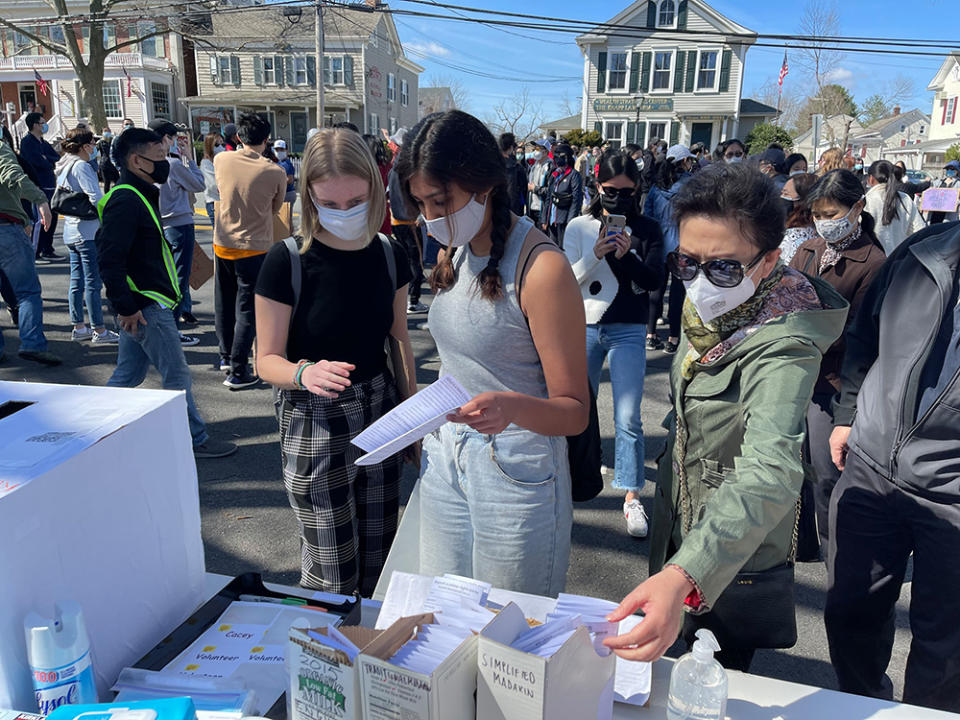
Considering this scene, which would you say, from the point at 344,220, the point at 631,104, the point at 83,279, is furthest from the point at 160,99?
the point at 344,220

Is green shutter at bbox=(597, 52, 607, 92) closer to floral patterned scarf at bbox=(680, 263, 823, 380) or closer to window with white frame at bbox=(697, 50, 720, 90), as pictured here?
window with white frame at bbox=(697, 50, 720, 90)

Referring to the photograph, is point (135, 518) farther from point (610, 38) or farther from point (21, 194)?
point (610, 38)

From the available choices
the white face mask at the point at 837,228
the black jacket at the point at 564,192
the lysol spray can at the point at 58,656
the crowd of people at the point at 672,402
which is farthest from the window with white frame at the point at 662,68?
the lysol spray can at the point at 58,656

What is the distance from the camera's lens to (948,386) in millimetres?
1726

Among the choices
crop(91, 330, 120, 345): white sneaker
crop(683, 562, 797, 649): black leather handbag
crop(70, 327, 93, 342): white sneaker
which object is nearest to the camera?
crop(683, 562, 797, 649): black leather handbag

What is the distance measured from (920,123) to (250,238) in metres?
65.8

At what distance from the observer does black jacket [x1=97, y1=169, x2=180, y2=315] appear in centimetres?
383

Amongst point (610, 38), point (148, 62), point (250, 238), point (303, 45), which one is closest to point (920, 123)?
point (610, 38)

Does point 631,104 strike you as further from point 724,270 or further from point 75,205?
point 724,270

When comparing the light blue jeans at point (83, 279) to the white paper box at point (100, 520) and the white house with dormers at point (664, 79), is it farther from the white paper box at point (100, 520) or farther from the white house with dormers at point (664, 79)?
the white house with dormers at point (664, 79)

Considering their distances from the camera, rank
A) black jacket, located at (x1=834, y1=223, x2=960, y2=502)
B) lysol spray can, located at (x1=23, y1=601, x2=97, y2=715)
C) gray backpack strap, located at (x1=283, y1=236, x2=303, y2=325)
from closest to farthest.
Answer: lysol spray can, located at (x1=23, y1=601, x2=97, y2=715)
black jacket, located at (x1=834, y1=223, x2=960, y2=502)
gray backpack strap, located at (x1=283, y1=236, x2=303, y2=325)

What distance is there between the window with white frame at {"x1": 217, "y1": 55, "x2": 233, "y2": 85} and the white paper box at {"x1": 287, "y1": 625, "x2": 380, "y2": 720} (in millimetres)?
44158

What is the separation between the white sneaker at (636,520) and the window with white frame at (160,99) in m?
43.0

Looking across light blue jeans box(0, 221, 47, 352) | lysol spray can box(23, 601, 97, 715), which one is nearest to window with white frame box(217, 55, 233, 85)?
light blue jeans box(0, 221, 47, 352)
